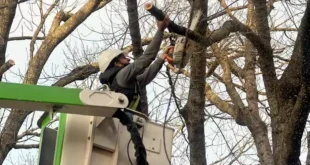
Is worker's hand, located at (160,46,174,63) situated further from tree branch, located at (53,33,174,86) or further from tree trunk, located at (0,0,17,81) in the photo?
tree branch, located at (53,33,174,86)

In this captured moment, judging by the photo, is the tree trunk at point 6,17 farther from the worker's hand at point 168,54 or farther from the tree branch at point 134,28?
the worker's hand at point 168,54

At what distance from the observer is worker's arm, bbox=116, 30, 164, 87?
16.0 ft

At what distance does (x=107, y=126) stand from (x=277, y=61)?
4057 millimetres

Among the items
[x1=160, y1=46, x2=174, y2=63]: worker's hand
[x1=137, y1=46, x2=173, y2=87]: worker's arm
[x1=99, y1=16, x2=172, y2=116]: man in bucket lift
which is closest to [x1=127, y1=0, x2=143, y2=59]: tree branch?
[x1=99, y1=16, x2=172, y2=116]: man in bucket lift

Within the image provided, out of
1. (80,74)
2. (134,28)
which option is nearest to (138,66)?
(134,28)

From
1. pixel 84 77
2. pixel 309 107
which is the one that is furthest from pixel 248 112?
pixel 84 77

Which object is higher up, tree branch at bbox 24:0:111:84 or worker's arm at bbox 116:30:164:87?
tree branch at bbox 24:0:111:84

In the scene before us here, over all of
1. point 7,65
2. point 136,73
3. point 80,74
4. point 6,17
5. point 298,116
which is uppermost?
point 6,17

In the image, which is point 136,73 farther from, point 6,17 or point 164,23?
point 6,17

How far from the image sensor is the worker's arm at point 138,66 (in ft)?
16.0

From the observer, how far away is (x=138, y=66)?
4.88 meters

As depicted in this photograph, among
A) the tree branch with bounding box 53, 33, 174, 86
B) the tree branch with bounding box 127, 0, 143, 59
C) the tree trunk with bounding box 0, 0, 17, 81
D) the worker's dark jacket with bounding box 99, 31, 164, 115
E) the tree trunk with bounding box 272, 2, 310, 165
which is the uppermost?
the tree trunk with bounding box 0, 0, 17, 81

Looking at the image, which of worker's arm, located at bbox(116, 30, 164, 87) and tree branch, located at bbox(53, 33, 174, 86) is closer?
worker's arm, located at bbox(116, 30, 164, 87)

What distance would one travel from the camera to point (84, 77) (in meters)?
9.49
